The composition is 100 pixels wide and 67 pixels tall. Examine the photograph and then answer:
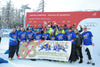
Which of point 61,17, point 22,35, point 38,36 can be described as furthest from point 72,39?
point 61,17

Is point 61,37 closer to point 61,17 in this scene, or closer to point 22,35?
point 22,35

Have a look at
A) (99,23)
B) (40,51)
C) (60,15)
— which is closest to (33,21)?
(60,15)

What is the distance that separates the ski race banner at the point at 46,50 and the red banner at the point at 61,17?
3.24 m

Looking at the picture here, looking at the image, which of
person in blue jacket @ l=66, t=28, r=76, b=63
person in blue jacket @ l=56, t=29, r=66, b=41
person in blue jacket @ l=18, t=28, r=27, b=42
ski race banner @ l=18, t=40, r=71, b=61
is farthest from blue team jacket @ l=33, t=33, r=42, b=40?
person in blue jacket @ l=66, t=28, r=76, b=63

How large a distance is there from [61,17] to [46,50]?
379 cm

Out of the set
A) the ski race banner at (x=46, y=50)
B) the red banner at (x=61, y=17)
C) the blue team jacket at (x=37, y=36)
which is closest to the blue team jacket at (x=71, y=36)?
the ski race banner at (x=46, y=50)

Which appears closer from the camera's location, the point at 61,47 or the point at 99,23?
the point at 61,47

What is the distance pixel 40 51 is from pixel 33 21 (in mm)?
3931

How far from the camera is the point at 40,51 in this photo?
6043 mm

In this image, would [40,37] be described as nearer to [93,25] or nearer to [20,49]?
[20,49]

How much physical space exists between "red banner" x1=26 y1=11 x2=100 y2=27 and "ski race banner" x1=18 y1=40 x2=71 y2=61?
10.6 ft

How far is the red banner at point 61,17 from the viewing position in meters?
8.38

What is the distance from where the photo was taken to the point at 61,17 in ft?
28.7

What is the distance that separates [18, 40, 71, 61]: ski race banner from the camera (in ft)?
18.4
